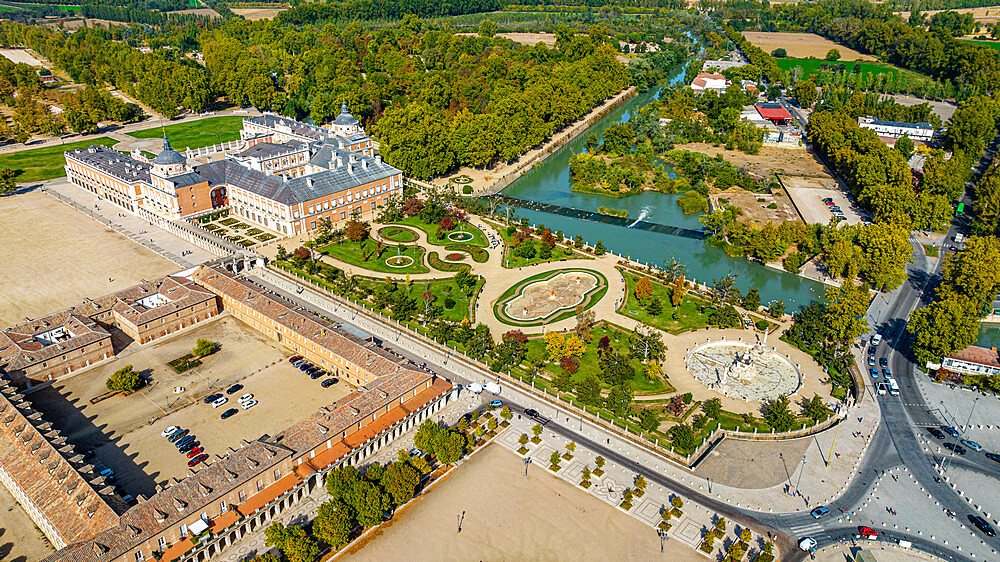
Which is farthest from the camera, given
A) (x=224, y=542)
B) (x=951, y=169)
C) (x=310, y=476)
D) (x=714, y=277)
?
(x=951, y=169)

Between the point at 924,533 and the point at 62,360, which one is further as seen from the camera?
the point at 62,360

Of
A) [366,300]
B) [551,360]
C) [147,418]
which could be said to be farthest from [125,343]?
[551,360]

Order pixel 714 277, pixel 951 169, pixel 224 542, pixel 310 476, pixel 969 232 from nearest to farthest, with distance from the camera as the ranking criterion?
1. pixel 224 542
2. pixel 310 476
3. pixel 714 277
4. pixel 969 232
5. pixel 951 169

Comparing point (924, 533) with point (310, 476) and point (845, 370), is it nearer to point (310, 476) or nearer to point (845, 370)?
point (845, 370)

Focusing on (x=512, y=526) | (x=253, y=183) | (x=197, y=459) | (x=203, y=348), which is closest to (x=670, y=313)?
(x=512, y=526)

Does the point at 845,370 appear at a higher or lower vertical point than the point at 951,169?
lower
